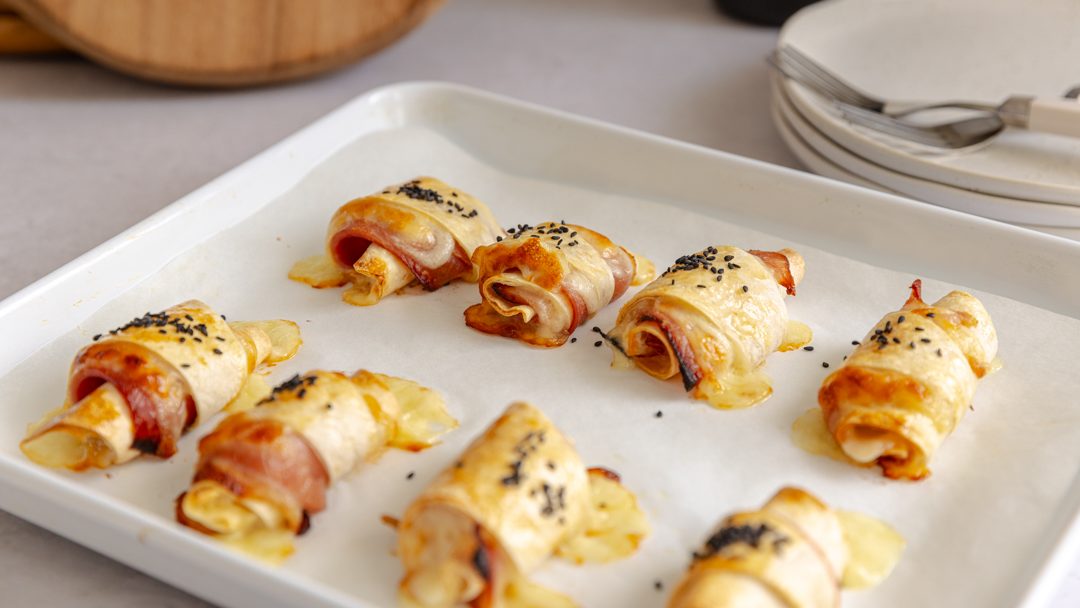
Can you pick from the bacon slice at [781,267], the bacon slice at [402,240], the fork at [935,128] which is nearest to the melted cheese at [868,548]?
the bacon slice at [781,267]

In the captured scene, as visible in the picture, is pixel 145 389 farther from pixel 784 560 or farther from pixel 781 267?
pixel 781 267

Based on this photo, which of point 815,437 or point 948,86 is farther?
point 948,86

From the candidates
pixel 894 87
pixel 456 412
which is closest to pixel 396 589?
pixel 456 412

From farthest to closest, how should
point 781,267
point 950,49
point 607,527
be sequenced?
point 950,49
point 781,267
point 607,527

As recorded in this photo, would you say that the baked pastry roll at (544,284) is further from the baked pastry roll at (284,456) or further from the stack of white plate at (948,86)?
the stack of white plate at (948,86)

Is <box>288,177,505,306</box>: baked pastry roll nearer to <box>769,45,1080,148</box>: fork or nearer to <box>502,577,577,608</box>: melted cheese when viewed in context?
<box>502,577,577,608</box>: melted cheese

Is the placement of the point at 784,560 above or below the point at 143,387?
above

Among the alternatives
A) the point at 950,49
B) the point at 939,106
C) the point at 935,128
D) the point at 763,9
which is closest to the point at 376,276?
the point at 935,128
